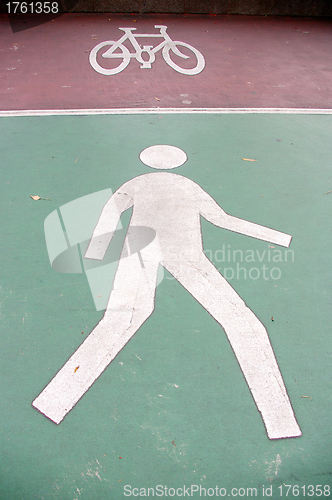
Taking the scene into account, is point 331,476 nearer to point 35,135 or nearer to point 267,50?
point 35,135

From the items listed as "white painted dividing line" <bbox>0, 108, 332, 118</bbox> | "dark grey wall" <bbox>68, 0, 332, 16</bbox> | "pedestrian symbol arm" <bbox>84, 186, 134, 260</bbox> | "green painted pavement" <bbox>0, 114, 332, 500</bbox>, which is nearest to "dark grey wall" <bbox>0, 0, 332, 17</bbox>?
"dark grey wall" <bbox>68, 0, 332, 16</bbox>

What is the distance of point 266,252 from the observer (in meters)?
4.36

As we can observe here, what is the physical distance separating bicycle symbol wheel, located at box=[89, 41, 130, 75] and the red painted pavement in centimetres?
15

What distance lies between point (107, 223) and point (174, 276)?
1172 mm

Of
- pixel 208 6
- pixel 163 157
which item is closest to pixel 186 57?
pixel 208 6

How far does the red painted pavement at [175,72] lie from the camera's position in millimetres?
7387

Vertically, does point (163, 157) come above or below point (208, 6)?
below

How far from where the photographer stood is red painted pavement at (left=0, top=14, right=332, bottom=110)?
24.2 feet

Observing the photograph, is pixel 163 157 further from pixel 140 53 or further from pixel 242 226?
pixel 140 53

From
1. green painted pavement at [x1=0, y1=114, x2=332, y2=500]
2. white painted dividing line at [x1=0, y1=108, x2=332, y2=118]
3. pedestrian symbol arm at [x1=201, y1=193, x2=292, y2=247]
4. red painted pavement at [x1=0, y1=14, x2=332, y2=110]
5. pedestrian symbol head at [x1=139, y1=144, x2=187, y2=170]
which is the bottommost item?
green painted pavement at [x1=0, y1=114, x2=332, y2=500]

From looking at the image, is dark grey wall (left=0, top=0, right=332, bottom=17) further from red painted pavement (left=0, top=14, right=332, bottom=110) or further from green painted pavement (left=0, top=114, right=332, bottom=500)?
green painted pavement (left=0, top=114, right=332, bottom=500)

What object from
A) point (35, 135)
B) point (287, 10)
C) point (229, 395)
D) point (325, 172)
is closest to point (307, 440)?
point (229, 395)

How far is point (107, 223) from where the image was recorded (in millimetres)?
4609

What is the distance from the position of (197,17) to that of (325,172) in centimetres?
808
